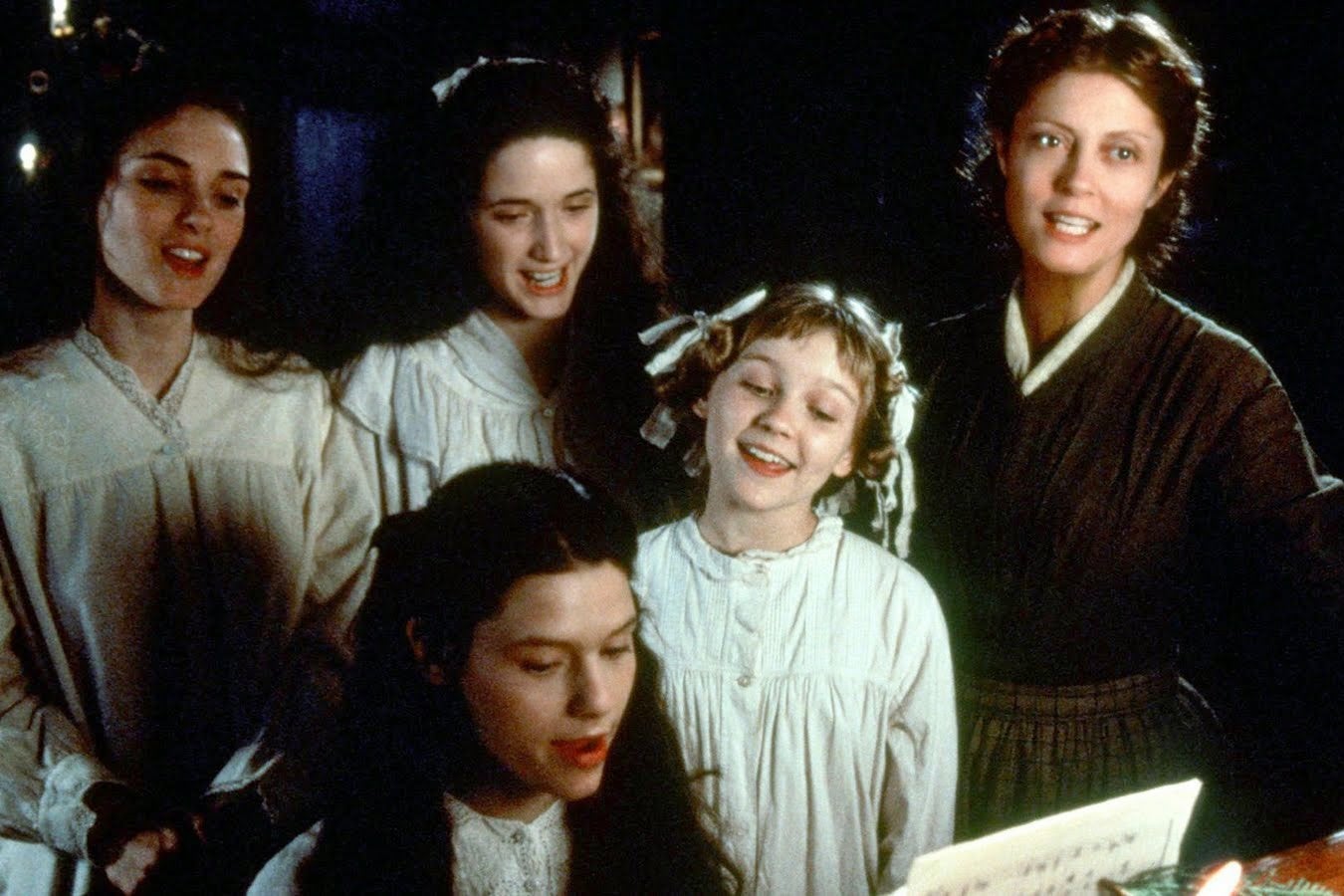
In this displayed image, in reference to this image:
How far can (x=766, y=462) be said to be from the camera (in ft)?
6.42

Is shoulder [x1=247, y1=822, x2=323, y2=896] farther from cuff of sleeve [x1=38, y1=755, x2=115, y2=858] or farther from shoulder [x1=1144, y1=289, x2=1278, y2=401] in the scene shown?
shoulder [x1=1144, y1=289, x2=1278, y2=401]

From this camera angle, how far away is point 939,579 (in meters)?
2.27

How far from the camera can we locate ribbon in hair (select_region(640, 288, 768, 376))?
209 centimetres

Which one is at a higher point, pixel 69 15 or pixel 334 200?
pixel 69 15

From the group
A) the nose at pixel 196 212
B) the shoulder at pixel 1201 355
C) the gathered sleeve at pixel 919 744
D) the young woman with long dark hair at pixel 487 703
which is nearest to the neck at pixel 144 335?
the nose at pixel 196 212

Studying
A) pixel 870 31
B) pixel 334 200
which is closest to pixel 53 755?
pixel 334 200

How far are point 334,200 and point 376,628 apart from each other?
3.36ft

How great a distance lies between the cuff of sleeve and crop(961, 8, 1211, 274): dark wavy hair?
1.88 m

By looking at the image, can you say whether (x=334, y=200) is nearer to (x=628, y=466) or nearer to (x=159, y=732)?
(x=628, y=466)

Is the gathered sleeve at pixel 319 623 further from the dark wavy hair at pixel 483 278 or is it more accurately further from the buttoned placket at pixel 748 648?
the buttoned placket at pixel 748 648

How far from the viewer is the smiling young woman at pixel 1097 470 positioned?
207 cm

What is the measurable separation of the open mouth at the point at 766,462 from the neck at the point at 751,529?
0.10 metres

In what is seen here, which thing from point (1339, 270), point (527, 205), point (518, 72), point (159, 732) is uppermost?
point (518, 72)

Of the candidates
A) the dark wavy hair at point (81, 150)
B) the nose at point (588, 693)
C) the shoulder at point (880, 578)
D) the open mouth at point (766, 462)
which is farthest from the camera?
the shoulder at point (880, 578)
